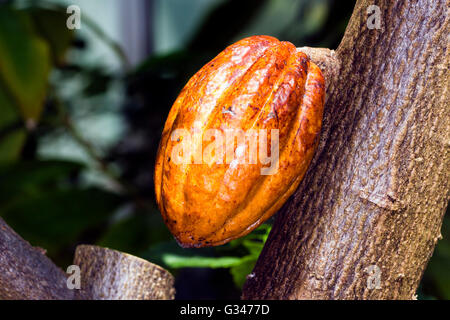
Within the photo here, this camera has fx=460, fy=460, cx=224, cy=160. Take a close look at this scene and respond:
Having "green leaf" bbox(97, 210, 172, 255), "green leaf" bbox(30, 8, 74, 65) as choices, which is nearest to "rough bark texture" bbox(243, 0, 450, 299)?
"green leaf" bbox(97, 210, 172, 255)

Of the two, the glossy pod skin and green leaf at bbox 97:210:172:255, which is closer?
the glossy pod skin

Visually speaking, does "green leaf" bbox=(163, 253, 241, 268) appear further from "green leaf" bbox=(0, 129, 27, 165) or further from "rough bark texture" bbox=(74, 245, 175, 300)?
"green leaf" bbox=(0, 129, 27, 165)

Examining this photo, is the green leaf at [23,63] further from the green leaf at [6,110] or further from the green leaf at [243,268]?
the green leaf at [243,268]

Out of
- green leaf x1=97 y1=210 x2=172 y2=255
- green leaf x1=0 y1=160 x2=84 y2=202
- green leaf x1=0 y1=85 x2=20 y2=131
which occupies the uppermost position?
green leaf x1=0 y1=85 x2=20 y2=131

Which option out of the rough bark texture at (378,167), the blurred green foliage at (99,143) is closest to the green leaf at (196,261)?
the blurred green foliage at (99,143)

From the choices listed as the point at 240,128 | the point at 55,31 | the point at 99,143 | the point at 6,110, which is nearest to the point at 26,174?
the point at 6,110

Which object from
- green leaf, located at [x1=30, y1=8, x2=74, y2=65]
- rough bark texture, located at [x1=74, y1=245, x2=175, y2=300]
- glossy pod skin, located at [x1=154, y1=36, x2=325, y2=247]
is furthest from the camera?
green leaf, located at [x1=30, y1=8, x2=74, y2=65]

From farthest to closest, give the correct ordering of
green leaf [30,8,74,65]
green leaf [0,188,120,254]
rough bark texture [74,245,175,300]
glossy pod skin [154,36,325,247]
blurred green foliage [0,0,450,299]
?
green leaf [30,8,74,65]
green leaf [0,188,120,254]
blurred green foliage [0,0,450,299]
rough bark texture [74,245,175,300]
glossy pod skin [154,36,325,247]
